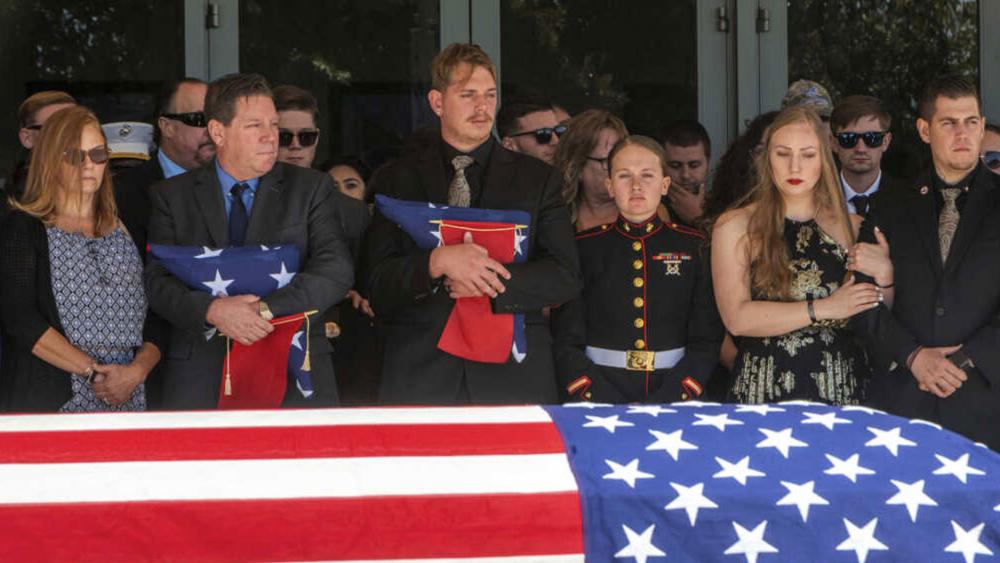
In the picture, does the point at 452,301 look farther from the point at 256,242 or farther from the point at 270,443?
the point at 270,443

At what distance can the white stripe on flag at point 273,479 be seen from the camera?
2.93m

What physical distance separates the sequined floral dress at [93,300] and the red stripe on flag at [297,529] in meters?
1.60

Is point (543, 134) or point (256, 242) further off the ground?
point (543, 134)

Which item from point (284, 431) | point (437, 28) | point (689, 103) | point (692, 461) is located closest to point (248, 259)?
point (284, 431)

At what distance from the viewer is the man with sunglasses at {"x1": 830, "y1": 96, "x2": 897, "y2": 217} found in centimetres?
578

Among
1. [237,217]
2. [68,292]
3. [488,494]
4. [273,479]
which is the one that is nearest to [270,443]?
[273,479]

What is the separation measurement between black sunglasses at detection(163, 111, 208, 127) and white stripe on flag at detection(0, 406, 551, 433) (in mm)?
2190

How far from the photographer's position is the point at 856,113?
230 inches

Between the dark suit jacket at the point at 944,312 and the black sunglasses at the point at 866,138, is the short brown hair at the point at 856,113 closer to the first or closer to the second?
the black sunglasses at the point at 866,138

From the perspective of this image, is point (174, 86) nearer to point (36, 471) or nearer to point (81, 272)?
point (81, 272)

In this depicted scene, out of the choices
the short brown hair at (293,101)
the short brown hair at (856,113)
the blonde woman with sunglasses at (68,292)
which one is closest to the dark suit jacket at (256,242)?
the blonde woman with sunglasses at (68,292)

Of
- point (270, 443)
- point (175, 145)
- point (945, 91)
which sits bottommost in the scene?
point (270, 443)

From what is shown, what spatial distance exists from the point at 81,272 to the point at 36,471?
1.54 metres

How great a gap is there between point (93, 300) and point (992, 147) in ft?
12.7
